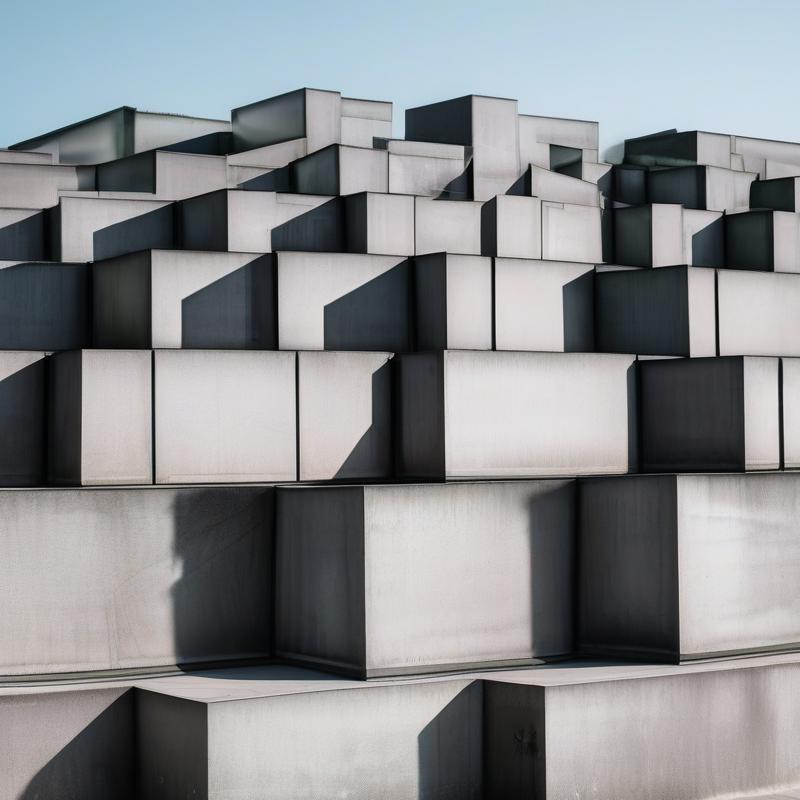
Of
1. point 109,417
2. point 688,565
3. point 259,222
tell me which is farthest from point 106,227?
point 688,565

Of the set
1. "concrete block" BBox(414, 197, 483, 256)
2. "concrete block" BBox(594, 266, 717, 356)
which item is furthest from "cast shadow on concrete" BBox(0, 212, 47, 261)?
"concrete block" BBox(594, 266, 717, 356)

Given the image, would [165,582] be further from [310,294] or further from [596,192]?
[596,192]

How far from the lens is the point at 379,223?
55.0 feet

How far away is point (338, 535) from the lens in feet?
39.9

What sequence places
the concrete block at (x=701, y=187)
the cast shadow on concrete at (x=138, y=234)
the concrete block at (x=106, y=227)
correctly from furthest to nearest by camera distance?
the concrete block at (x=701, y=187) → the cast shadow on concrete at (x=138, y=234) → the concrete block at (x=106, y=227)

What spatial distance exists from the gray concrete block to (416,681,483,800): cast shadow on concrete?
1032 centimetres

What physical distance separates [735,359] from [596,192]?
7.24 metres

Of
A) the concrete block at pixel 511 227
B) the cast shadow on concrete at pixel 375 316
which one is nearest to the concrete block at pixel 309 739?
the cast shadow on concrete at pixel 375 316

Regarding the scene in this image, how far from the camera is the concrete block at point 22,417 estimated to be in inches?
545

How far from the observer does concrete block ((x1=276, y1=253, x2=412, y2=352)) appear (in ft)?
49.2

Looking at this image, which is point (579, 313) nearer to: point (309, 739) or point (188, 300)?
point (188, 300)

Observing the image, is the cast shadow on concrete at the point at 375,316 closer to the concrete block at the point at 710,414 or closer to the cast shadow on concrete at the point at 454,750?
the concrete block at the point at 710,414

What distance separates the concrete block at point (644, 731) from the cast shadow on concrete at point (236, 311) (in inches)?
207

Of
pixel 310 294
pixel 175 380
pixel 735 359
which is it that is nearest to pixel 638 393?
pixel 735 359
